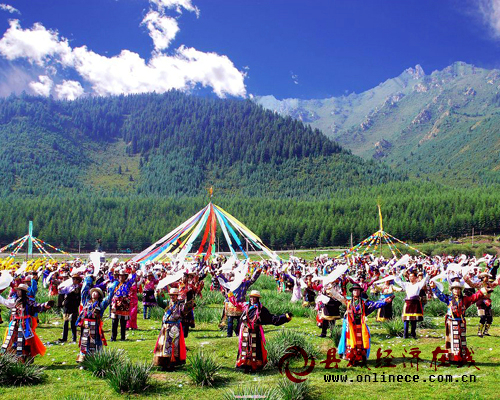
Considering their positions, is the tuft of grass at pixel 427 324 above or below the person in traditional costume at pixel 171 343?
below

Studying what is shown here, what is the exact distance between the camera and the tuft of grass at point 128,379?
312 inches

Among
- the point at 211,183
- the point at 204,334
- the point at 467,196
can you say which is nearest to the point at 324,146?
the point at 211,183

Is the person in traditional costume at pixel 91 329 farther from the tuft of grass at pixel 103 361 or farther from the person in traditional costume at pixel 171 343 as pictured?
the person in traditional costume at pixel 171 343

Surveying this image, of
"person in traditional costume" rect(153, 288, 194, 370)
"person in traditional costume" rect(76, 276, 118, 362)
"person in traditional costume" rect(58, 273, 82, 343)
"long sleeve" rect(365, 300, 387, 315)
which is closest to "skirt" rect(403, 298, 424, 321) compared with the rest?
"long sleeve" rect(365, 300, 387, 315)

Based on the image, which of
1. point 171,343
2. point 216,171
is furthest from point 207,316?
point 216,171

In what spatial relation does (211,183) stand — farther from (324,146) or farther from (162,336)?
(162,336)

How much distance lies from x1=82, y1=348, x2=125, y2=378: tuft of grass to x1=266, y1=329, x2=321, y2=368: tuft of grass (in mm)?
3242

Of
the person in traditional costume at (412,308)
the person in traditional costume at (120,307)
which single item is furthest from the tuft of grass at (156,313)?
the person in traditional costume at (412,308)

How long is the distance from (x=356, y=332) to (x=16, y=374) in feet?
23.7

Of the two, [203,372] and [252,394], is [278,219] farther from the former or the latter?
[252,394]

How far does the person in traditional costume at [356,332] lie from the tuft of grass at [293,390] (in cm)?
236

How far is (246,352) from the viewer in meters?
9.23

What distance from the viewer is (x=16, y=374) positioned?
27.6 feet

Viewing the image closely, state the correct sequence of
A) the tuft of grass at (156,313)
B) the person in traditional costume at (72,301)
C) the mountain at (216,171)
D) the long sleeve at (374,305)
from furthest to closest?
the mountain at (216,171)
the tuft of grass at (156,313)
the person in traditional costume at (72,301)
the long sleeve at (374,305)
